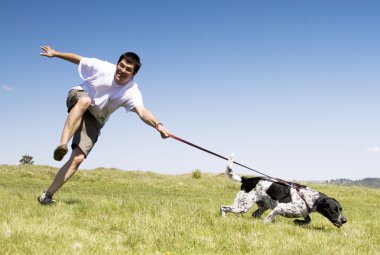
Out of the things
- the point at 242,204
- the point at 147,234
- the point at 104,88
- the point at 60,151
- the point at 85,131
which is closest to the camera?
the point at 147,234

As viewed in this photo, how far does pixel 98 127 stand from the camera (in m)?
7.32

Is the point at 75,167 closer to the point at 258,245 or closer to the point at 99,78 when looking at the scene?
the point at 99,78

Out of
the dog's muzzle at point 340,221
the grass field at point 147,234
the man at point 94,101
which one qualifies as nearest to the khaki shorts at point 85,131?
the man at point 94,101

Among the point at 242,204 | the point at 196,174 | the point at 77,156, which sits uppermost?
the point at 77,156

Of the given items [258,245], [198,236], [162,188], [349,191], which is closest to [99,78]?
[198,236]

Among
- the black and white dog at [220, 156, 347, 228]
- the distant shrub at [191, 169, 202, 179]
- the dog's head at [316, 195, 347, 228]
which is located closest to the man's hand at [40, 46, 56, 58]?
the black and white dog at [220, 156, 347, 228]

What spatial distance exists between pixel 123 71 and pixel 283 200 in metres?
3.71

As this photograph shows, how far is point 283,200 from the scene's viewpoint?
26.0ft

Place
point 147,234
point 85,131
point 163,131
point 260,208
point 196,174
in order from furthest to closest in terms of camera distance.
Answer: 1. point 196,174
2. point 260,208
3. point 85,131
4. point 163,131
5. point 147,234

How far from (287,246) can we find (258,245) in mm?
330

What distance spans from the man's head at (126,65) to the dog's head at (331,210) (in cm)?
404

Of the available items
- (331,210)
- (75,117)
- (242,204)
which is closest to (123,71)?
(75,117)

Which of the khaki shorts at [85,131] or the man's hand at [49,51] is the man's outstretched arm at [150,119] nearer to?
the khaki shorts at [85,131]

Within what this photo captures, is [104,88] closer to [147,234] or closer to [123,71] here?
[123,71]
